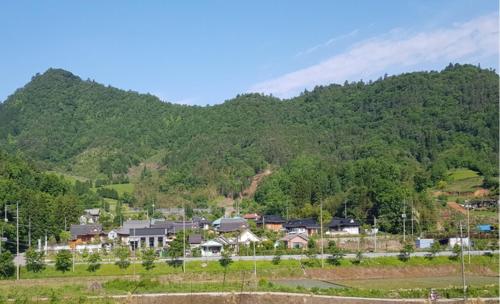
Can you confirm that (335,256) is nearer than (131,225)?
Yes

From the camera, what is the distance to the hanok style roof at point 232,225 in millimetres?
51812

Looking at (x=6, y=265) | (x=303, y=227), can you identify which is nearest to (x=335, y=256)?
(x=303, y=227)

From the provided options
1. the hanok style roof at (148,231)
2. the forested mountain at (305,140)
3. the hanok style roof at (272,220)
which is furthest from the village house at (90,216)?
the hanok style roof at (272,220)

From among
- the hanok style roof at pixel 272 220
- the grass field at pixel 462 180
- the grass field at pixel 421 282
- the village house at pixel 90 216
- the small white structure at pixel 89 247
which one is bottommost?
the grass field at pixel 421 282

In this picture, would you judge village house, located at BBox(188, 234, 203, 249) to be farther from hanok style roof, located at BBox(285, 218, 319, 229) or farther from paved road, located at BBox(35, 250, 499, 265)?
hanok style roof, located at BBox(285, 218, 319, 229)

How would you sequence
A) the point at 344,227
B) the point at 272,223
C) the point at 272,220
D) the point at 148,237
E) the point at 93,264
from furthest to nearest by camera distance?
the point at 272,220
the point at 272,223
the point at 344,227
the point at 148,237
the point at 93,264

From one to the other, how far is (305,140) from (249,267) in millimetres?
61155

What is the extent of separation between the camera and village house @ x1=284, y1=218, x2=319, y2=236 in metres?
50.4

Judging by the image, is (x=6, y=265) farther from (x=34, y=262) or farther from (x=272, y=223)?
(x=272, y=223)

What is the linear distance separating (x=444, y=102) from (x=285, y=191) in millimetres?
39616

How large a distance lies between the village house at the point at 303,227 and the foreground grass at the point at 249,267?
13.4 metres

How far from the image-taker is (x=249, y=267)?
3547 cm

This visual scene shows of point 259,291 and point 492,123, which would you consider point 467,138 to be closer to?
point 492,123

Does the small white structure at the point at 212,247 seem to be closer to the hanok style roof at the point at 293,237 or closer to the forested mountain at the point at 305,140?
the hanok style roof at the point at 293,237
